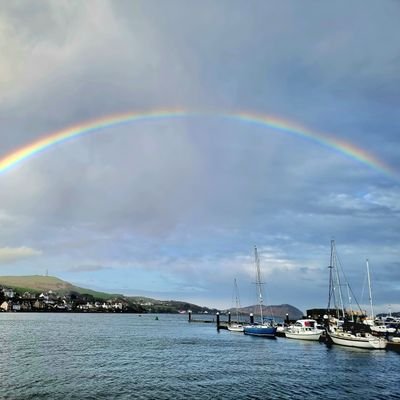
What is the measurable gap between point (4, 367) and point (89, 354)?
20939mm

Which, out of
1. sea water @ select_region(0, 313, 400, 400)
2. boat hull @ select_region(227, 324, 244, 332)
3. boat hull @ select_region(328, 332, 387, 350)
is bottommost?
sea water @ select_region(0, 313, 400, 400)

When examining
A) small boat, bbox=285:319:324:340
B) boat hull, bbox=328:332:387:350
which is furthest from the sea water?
small boat, bbox=285:319:324:340

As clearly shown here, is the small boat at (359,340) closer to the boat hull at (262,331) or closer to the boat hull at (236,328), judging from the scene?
the boat hull at (262,331)

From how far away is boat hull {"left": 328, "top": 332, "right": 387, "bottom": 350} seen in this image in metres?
93.1

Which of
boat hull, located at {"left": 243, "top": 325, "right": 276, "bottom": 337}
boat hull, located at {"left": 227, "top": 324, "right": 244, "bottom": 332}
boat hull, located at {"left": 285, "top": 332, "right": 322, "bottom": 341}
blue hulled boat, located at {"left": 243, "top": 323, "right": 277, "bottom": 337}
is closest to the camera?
boat hull, located at {"left": 285, "top": 332, "right": 322, "bottom": 341}

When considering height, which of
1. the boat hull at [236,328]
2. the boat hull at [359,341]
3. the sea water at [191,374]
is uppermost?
the boat hull at [236,328]

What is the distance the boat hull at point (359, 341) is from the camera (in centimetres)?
9306

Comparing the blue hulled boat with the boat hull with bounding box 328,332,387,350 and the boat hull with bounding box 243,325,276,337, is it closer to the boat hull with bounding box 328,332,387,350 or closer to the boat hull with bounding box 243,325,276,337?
the boat hull with bounding box 243,325,276,337

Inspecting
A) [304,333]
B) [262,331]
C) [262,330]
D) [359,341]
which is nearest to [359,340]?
[359,341]

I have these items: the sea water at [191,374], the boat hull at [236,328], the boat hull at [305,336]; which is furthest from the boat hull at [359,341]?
the boat hull at [236,328]

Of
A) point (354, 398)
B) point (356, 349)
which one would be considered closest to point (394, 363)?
point (356, 349)

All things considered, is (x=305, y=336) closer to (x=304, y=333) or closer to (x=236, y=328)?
(x=304, y=333)

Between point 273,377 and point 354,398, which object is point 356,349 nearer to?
point 273,377

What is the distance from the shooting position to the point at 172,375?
5825cm
